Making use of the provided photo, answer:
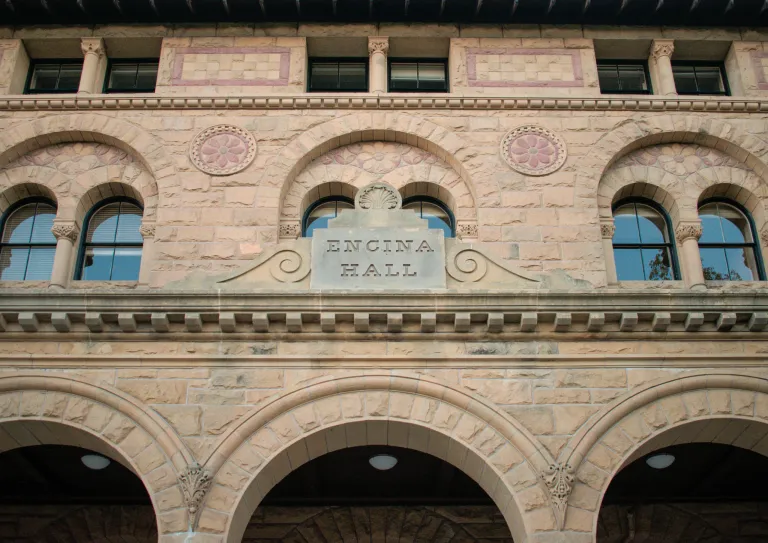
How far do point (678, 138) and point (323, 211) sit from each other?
21.0 feet

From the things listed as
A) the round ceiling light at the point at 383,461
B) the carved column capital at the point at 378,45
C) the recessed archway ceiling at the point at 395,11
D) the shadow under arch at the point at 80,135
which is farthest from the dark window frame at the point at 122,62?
the round ceiling light at the point at 383,461

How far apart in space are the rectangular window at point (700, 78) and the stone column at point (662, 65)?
473 millimetres

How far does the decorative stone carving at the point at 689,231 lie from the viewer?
1434cm

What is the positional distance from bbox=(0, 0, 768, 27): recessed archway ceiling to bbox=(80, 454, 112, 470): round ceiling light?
8.16 m

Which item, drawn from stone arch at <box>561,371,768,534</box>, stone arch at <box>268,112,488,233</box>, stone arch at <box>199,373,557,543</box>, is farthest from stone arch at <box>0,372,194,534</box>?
stone arch at <box>561,371,768,534</box>

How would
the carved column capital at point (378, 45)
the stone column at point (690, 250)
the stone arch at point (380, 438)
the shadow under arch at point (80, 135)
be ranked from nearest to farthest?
the stone arch at point (380, 438) → the stone column at point (690, 250) → the shadow under arch at point (80, 135) → the carved column capital at point (378, 45)

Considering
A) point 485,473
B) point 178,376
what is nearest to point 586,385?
point 485,473

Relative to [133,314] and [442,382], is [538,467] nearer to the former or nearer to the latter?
[442,382]

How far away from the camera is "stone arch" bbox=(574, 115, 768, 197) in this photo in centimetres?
1484

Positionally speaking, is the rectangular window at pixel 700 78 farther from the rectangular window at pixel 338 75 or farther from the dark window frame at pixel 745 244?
the rectangular window at pixel 338 75

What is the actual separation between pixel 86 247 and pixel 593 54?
983cm

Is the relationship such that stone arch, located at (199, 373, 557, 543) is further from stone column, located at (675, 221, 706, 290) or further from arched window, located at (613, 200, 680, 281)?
stone column, located at (675, 221, 706, 290)

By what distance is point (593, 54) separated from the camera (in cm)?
1625

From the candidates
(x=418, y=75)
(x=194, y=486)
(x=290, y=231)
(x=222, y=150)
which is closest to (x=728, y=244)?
(x=418, y=75)
